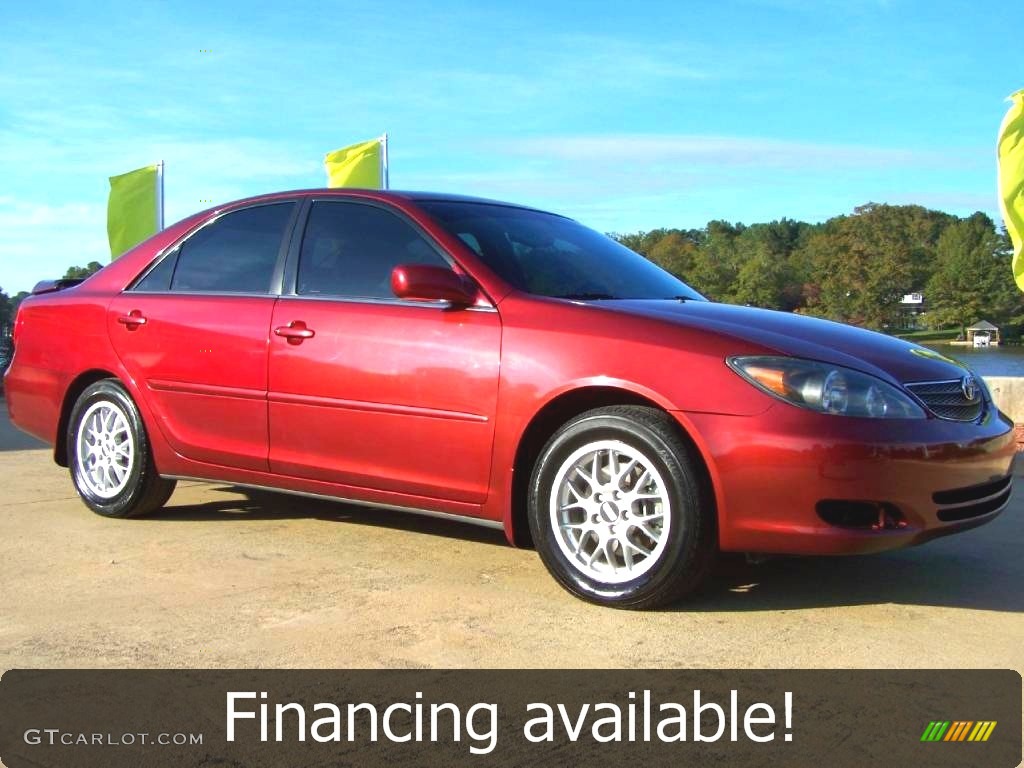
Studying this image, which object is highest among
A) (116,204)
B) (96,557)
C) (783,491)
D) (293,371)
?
(116,204)

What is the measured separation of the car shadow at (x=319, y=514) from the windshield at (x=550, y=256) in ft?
3.95

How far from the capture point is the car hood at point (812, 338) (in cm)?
359

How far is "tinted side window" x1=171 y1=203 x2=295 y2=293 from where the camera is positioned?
482cm

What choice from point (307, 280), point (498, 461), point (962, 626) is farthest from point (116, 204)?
point (962, 626)

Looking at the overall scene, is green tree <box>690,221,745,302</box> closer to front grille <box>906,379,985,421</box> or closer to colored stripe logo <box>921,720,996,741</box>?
front grille <box>906,379,985,421</box>

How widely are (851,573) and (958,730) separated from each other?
1.59 m

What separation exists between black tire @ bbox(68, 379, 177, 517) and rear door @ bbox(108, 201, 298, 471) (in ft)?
0.60

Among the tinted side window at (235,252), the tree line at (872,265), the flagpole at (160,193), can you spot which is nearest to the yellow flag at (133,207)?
the flagpole at (160,193)

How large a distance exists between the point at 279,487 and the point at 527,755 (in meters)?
2.46

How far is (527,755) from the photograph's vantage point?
2479 millimetres

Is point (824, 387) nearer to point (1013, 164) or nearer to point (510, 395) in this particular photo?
point (510, 395)

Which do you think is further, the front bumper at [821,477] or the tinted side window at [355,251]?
the tinted side window at [355,251]

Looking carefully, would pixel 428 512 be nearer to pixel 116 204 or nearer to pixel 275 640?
pixel 275 640

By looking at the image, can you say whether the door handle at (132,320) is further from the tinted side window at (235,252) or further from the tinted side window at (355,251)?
the tinted side window at (355,251)
